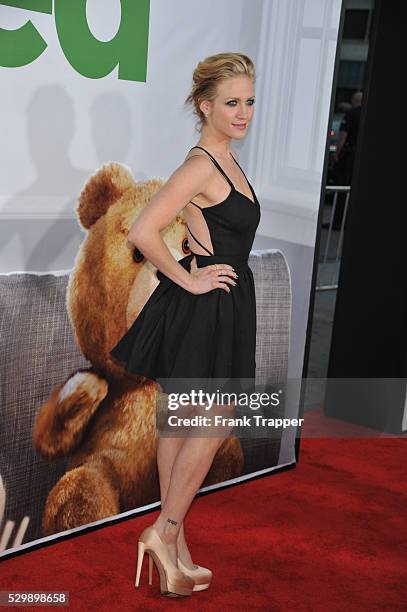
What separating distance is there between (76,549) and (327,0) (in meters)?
2.12

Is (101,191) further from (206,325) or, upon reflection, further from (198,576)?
(198,576)

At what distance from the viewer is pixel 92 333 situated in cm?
275

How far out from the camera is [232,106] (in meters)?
2.36

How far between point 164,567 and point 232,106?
130 centimetres

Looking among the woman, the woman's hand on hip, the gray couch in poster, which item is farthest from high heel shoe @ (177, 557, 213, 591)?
the woman's hand on hip

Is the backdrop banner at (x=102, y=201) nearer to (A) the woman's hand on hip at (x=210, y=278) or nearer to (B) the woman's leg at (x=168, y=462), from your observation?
(B) the woman's leg at (x=168, y=462)

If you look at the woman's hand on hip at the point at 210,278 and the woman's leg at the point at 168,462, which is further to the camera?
the woman's leg at the point at 168,462

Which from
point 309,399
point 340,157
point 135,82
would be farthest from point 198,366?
point 340,157

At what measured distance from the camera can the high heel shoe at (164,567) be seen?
8.09 feet

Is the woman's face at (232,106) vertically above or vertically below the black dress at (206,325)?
above

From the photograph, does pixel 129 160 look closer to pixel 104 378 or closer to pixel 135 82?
pixel 135 82

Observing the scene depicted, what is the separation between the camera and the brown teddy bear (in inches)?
105

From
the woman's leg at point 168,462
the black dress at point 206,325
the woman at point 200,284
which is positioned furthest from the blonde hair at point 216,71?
the woman's leg at point 168,462

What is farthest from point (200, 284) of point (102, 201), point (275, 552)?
point (275, 552)
